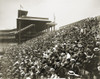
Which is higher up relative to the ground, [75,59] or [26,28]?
[26,28]

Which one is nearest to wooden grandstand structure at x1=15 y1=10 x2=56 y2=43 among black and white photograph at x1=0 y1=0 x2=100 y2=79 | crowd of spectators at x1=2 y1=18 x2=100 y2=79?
black and white photograph at x1=0 y1=0 x2=100 y2=79

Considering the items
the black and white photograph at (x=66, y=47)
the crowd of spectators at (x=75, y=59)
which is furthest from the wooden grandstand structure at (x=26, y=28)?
the crowd of spectators at (x=75, y=59)

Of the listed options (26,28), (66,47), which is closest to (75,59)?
(66,47)

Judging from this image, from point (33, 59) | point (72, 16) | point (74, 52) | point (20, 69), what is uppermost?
point (72, 16)

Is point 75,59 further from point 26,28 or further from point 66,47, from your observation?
point 26,28

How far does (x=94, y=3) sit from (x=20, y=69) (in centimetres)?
130

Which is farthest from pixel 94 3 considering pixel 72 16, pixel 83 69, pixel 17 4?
pixel 17 4

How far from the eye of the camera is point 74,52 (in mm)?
1542

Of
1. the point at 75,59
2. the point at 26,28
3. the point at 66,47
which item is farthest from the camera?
the point at 26,28

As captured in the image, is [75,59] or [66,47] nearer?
[75,59]

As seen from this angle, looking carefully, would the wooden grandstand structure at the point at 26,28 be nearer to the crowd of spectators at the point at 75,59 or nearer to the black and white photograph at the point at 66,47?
the black and white photograph at the point at 66,47

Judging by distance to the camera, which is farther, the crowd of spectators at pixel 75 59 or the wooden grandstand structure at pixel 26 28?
the wooden grandstand structure at pixel 26 28

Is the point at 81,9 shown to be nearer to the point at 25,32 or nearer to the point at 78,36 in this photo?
the point at 78,36

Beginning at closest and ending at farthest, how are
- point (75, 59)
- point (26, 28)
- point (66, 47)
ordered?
point (75, 59) < point (66, 47) < point (26, 28)
